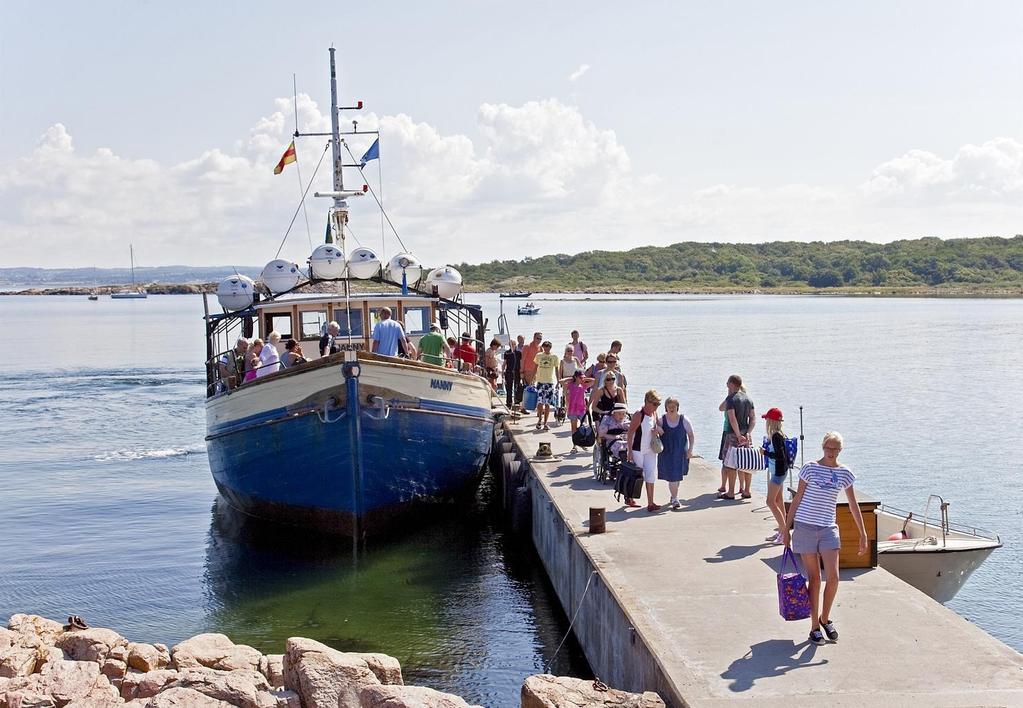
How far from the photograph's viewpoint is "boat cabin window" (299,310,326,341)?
18.2 meters

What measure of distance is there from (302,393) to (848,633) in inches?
354

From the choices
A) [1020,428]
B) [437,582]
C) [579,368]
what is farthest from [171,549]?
[1020,428]

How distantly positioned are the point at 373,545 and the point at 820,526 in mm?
9486

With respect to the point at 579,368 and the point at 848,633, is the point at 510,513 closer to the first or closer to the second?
the point at 579,368

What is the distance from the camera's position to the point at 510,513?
55.7ft

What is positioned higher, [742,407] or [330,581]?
[742,407]

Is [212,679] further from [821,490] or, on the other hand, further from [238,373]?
[238,373]

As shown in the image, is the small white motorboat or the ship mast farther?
the ship mast

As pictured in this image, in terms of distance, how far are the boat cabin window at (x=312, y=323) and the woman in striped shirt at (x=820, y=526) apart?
11.6 meters

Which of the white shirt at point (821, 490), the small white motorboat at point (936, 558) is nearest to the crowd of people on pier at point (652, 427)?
the white shirt at point (821, 490)

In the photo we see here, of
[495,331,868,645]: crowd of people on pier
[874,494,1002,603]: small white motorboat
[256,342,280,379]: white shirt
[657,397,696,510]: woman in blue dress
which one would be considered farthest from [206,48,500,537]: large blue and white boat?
[874,494,1002,603]: small white motorboat

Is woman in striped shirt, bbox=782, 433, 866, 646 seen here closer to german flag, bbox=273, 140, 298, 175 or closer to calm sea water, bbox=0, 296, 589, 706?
calm sea water, bbox=0, 296, 589, 706

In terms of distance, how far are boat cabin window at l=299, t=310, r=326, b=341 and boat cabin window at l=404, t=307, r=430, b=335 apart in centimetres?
155

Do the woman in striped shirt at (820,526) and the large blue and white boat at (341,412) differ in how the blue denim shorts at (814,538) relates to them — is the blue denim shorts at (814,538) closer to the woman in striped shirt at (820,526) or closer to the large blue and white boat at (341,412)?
the woman in striped shirt at (820,526)
